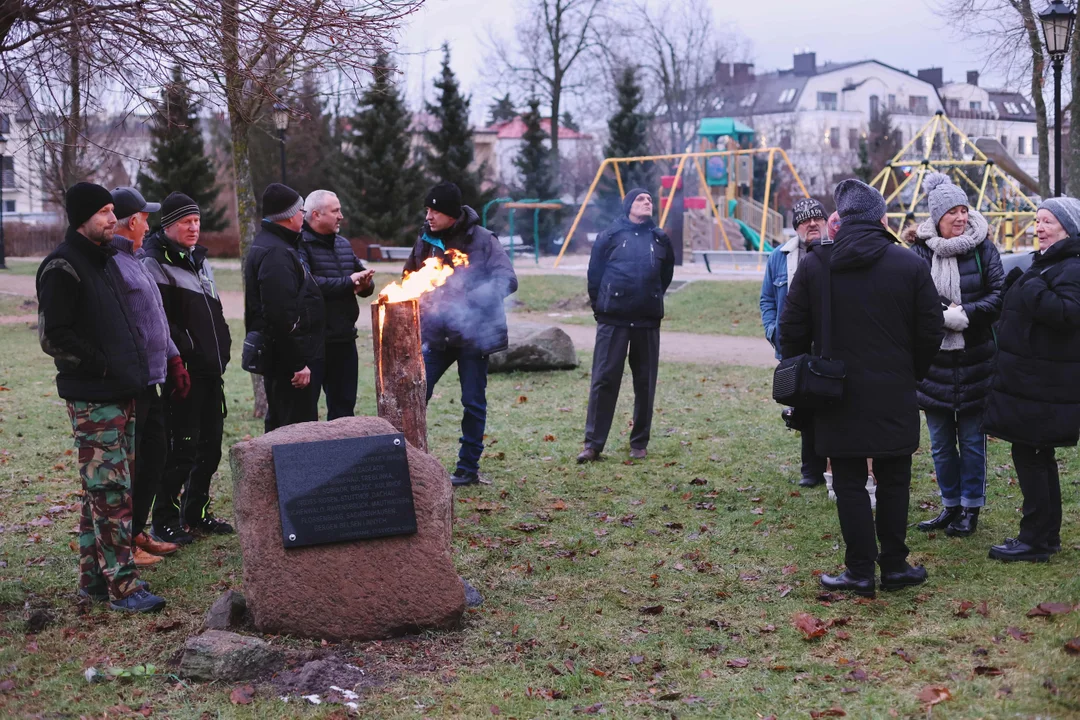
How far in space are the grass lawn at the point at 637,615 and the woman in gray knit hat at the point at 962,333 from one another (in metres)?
0.51

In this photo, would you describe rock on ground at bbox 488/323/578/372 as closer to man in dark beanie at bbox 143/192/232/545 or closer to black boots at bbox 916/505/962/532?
man in dark beanie at bbox 143/192/232/545

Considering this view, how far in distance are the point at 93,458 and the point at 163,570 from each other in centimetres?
107

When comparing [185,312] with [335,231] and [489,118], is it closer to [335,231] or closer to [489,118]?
[335,231]

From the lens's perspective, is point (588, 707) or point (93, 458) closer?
point (588, 707)

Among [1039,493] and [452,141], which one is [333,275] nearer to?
[1039,493]

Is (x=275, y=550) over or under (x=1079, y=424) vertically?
under

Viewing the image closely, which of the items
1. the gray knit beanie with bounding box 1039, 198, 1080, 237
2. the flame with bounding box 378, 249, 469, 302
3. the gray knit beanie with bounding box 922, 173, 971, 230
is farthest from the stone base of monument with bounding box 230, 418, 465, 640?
the gray knit beanie with bounding box 1039, 198, 1080, 237

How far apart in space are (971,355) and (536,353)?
7.71 meters

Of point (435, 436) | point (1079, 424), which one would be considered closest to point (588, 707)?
point (1079, 424)

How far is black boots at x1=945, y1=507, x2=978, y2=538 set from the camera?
6395mm

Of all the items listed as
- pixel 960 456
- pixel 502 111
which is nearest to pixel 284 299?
pixel 960 456

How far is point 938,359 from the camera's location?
20.7 ft

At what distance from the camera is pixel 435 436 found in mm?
9867

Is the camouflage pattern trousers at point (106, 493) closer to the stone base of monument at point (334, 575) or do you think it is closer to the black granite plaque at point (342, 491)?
the stone base of monument at point (334, 575)
